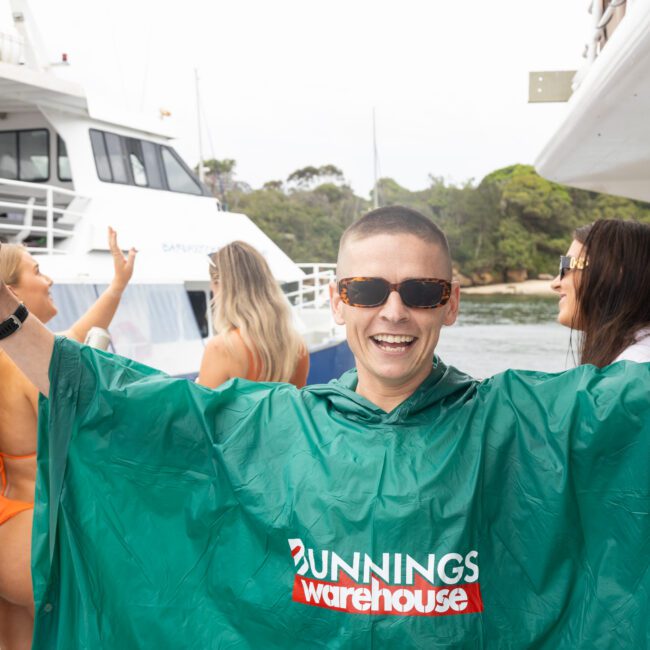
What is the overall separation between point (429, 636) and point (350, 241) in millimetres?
881

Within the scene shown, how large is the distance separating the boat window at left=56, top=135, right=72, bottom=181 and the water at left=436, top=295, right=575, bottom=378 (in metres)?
9.62

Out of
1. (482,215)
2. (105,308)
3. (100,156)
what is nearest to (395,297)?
(105,308)

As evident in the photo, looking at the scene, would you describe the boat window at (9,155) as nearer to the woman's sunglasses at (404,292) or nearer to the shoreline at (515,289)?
the woman's sunglasses at (404,292)

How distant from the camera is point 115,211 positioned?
10.8 m

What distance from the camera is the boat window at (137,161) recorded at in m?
11.6

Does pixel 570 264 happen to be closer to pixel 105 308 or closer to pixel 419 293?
pixel 419 293

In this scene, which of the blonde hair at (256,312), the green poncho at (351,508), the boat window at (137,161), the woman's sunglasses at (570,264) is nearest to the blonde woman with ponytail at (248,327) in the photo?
the blonde hair at (256,312)

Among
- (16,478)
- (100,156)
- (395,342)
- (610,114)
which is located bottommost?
(16,478)

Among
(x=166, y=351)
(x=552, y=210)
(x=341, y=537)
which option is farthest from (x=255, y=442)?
(x=552, y=210)

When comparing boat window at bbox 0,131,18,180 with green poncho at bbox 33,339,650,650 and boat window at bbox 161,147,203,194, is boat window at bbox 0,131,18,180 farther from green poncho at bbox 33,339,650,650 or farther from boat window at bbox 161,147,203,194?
green poncho at bbox 33,339,650,650

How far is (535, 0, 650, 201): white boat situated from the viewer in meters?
2.56

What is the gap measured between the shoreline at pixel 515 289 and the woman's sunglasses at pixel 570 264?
6065cm

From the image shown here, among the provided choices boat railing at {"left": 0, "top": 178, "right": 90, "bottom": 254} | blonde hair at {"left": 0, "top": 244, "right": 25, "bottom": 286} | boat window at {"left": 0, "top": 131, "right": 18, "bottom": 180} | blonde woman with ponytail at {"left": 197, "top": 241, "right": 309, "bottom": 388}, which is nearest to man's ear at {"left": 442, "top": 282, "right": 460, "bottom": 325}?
blonde woman with ponytail at {"left": 197, "top": 241, "right": 309, "bottom": 388}

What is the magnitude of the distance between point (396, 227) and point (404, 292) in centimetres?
15
